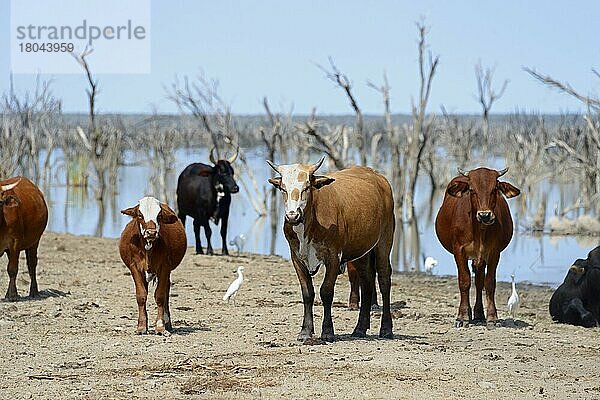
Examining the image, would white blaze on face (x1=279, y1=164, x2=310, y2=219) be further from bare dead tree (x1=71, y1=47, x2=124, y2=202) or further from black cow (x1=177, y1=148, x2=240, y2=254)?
bare dead tree (x1=71, y1=47, x2=124, y2=202)

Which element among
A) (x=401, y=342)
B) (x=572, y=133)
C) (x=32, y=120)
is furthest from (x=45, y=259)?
(x=572, y=133)

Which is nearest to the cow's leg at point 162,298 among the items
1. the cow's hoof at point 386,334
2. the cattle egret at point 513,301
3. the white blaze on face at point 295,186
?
the white blaze on face at point 295,186

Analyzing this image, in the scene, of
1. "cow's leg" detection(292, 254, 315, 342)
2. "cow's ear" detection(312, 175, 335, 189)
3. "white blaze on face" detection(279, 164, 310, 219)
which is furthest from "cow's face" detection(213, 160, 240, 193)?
"white blaze on face" detection(279, 164, 310, 219)

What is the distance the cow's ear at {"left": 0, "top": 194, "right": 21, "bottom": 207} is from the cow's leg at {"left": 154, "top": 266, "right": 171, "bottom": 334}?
3228mm

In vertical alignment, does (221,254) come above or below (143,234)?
below

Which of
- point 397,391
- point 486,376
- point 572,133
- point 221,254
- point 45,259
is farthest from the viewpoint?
point 572,133

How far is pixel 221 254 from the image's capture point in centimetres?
2147

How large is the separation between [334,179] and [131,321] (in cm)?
305

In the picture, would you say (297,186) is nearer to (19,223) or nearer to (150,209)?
(150,209)

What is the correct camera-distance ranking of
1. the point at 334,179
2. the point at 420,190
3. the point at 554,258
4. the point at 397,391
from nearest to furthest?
the point at 397,391, the point at 334,179, the point at 554,258, the point at 420,190

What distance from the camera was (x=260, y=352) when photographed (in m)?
9.67

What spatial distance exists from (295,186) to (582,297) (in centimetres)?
512

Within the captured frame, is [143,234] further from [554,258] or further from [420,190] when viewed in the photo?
[420,190]

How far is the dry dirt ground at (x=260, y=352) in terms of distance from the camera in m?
8.13
